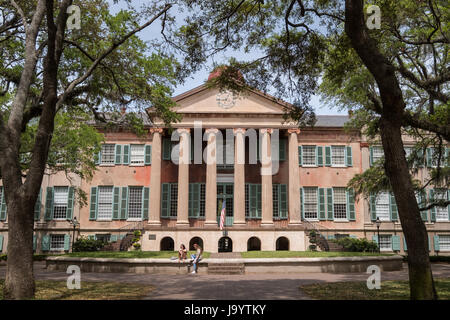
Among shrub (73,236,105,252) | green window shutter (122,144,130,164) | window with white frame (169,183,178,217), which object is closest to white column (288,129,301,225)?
window with white frame (169,183,178,217)

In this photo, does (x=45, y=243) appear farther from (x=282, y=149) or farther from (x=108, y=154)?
(x=282, y=149)

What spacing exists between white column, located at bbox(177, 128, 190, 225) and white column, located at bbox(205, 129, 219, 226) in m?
1.41

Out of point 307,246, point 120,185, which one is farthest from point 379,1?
point 120,185

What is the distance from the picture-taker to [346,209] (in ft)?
99.8

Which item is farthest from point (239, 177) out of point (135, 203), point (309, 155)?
point (135, 203)

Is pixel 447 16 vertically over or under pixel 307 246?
over

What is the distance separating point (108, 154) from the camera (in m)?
31.0

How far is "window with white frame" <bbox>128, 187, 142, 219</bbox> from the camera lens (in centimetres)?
2993

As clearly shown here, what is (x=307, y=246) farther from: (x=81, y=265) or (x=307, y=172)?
(x=81, y=265)

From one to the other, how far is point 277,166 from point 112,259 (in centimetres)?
1590

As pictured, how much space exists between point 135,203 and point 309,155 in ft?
46.5

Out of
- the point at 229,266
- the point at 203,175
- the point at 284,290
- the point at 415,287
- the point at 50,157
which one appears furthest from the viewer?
the point at 203,175

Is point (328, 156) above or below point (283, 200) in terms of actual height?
above

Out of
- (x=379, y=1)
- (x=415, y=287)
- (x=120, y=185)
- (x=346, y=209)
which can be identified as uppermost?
(x=379, y=1)
